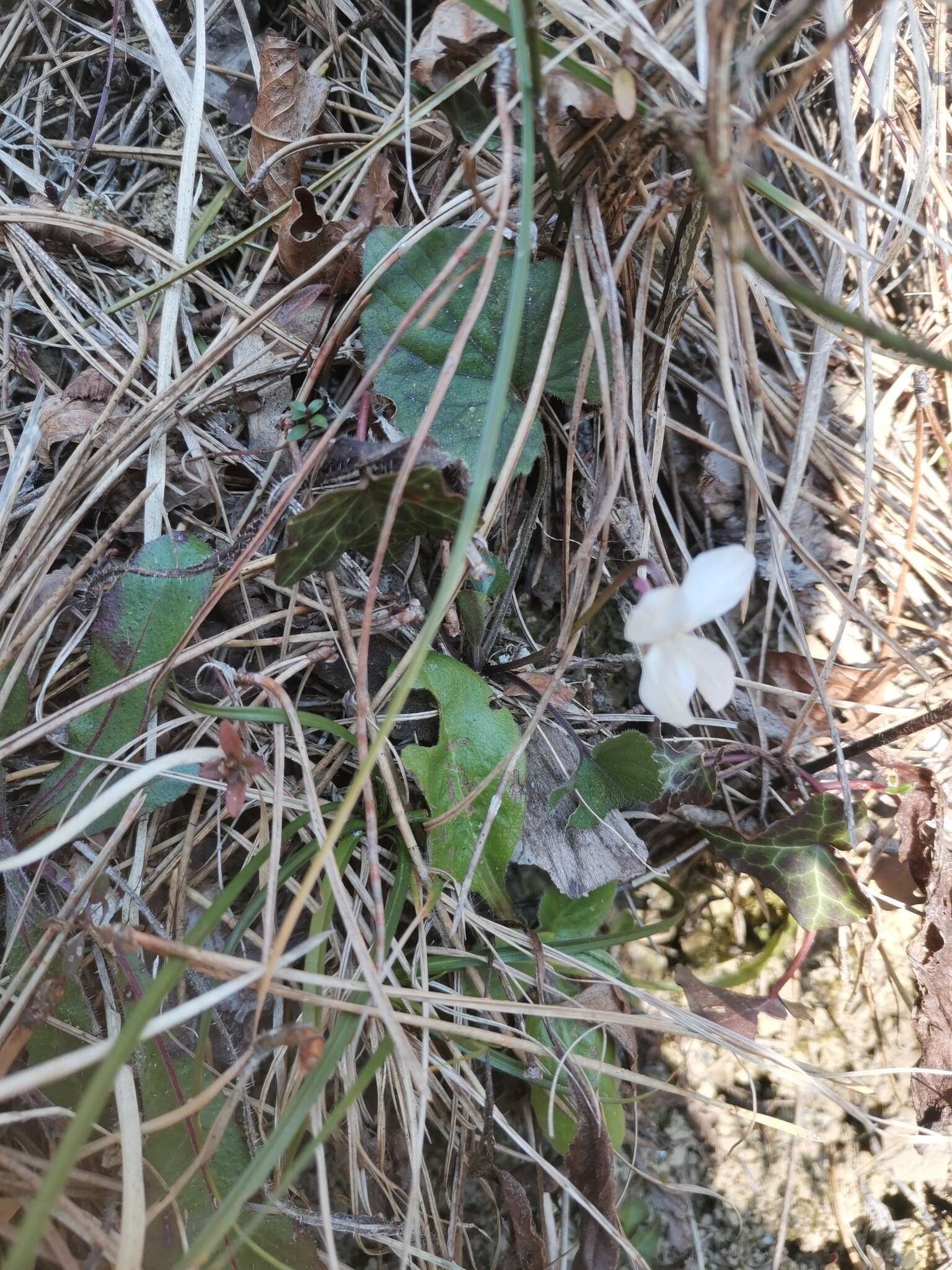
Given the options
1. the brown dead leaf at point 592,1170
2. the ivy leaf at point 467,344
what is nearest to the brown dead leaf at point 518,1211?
the brown dead leaf at point 592,1170

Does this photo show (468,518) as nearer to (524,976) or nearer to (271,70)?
(524,976)

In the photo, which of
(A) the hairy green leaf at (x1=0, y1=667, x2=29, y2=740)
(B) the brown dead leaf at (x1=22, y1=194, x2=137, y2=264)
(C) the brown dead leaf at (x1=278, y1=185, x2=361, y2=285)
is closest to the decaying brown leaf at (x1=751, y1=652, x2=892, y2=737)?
(C) the brown dead leaf at (x1=278, y1=185, x2=361, y2=285)

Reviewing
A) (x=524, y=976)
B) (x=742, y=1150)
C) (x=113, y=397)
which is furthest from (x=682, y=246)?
(x=742, y=1150)

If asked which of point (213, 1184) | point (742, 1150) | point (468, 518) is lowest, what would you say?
point (742, 1150)

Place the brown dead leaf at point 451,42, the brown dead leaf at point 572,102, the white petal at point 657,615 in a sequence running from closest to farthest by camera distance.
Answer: the white petal at point 657,615 < the brown dead leaf at point 572,102 < the brown dead leaf at point 451,42

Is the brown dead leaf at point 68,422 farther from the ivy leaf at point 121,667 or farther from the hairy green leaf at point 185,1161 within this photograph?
the hairy green leaf at point 185,1161
